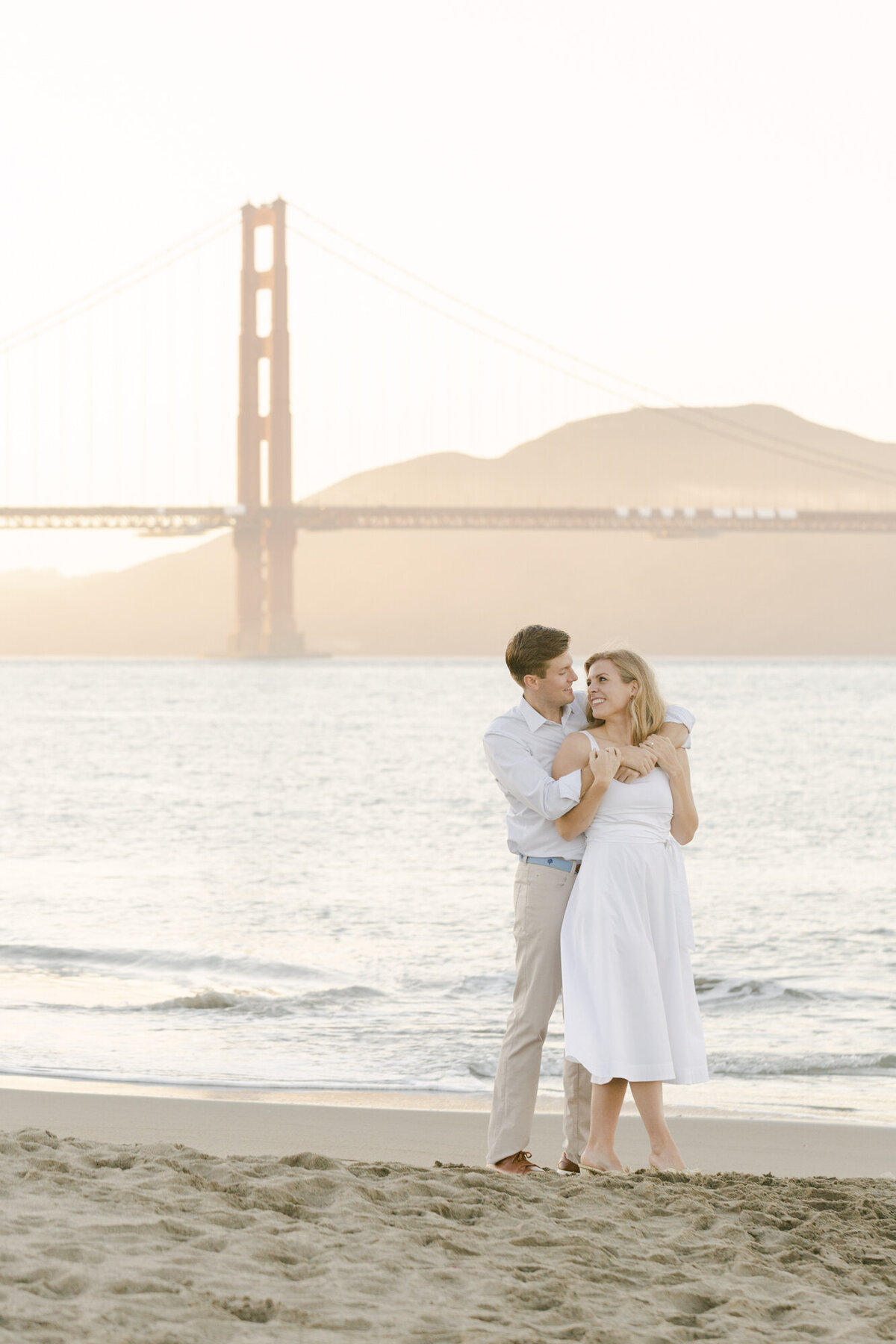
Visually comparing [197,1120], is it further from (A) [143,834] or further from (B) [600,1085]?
(A) [143,834]

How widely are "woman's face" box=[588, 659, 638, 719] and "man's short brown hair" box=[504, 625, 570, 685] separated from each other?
0.28ft

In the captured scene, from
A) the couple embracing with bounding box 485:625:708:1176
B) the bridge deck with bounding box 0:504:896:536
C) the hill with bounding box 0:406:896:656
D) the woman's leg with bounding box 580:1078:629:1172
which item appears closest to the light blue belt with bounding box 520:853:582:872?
the couple embracing with bounding box 485:625:708:1176

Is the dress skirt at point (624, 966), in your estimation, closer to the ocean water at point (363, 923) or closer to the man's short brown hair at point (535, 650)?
the man's short brown hair at point (535, 650)

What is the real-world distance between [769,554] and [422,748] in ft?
302

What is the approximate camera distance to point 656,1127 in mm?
3318

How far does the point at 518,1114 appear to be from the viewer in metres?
3.34

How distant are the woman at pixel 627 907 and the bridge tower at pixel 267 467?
→ 164ft

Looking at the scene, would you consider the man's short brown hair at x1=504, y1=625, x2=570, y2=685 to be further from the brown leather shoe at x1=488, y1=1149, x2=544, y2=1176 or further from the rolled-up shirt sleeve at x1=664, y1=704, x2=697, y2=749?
the brown leather shoe at x1=488, y1=1149, x2=544, y2=1176

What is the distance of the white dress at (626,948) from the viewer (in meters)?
3.19

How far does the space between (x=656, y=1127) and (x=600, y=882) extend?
56cm

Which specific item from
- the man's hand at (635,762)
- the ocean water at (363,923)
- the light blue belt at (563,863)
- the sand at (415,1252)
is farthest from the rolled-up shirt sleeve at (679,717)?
the ocean water at (363,923)

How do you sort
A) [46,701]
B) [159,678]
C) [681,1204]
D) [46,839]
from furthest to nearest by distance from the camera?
[159,678]
[46,701]
[46,839]
[681,1204]

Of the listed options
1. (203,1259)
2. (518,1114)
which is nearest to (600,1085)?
(518,1114)

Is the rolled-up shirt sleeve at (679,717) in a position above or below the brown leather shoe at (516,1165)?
above
